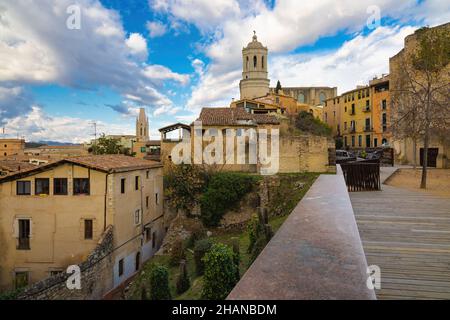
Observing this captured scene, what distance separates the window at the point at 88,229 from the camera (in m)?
14.7

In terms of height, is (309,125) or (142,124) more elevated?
(142,124)

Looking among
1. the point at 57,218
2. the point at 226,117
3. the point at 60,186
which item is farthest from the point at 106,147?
the point at 57,218

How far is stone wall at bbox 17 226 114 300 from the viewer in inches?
418

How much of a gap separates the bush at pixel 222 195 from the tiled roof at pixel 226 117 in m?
6.18

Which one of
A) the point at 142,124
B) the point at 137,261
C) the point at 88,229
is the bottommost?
the point at 137,261

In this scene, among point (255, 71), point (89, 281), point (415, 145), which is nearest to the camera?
point (89, 281)

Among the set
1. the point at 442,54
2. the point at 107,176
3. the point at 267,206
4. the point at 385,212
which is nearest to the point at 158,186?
the point at 107,176

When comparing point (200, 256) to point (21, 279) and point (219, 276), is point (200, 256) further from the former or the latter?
point (21, 279)

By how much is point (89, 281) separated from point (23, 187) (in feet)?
23.3

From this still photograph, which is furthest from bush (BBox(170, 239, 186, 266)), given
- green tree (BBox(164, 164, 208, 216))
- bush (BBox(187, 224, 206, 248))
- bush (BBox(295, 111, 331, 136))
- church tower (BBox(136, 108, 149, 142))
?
church tower (BBox(136, 108, 149, 142))

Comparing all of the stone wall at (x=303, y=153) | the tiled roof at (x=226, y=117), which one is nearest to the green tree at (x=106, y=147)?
the tiled roof at (x=226, y=117)

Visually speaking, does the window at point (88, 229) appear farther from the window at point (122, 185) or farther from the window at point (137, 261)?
the window at point (137, 261)

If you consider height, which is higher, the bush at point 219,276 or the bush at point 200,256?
the bush at point 219,276

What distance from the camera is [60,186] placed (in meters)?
15.3
